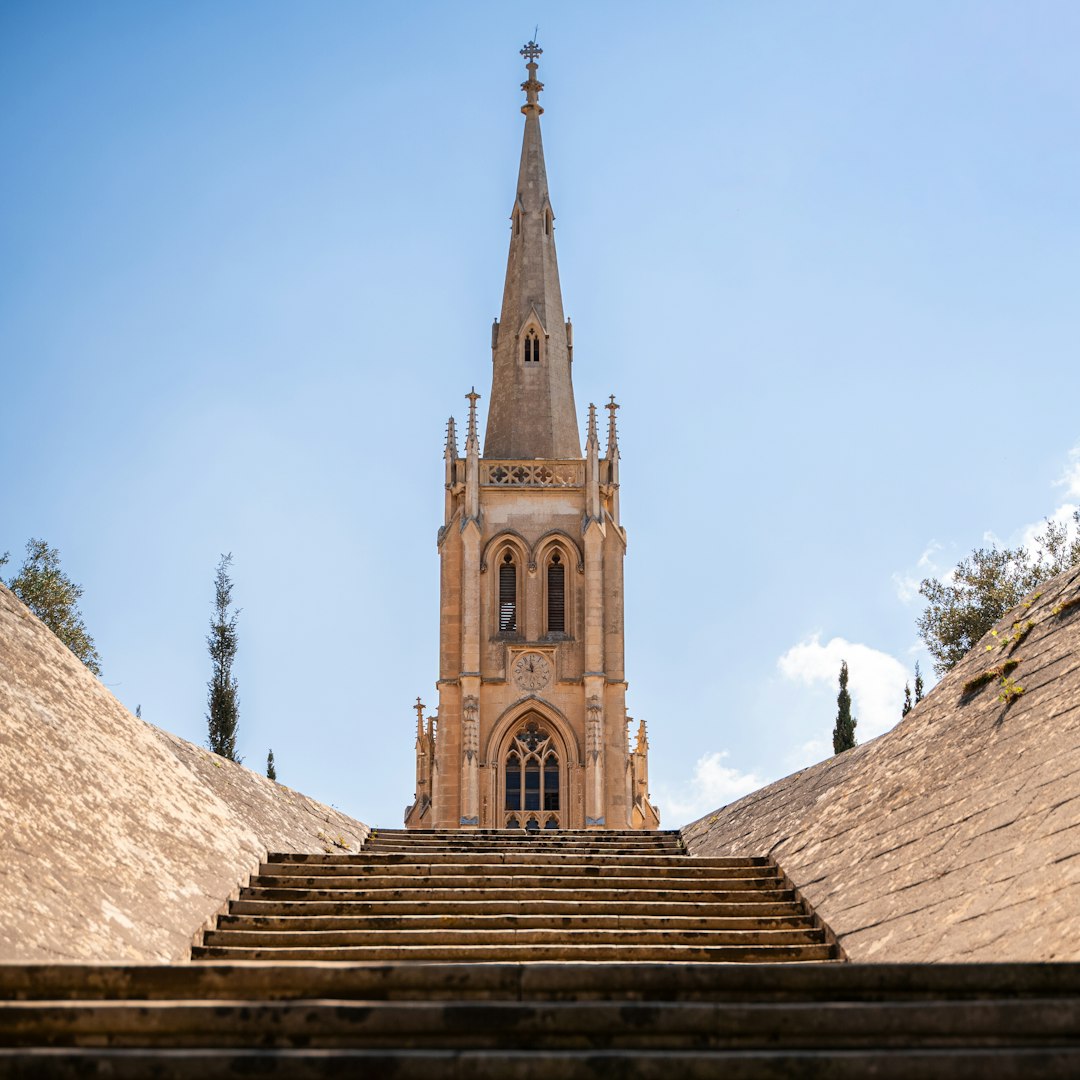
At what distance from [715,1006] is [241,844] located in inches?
256

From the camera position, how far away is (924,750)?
37.1ft

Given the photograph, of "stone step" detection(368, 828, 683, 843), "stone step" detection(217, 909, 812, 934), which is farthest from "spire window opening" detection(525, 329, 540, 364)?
"stone step" detection(217, 909, 812, 934)

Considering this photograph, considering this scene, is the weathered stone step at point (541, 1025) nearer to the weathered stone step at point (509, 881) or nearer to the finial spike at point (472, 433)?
the weathered stone step at point (509, 881)

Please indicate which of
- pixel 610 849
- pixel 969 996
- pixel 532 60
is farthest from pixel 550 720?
pixel 969 996

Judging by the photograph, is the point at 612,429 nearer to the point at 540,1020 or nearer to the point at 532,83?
the point at 532,83

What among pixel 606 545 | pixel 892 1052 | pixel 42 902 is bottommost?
pixel 892 1052

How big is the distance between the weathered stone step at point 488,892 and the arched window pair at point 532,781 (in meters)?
32.3

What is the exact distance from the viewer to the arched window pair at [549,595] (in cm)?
4484

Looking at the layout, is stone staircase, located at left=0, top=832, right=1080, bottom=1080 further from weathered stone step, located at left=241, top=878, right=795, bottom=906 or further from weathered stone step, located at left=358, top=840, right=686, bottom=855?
weathered stone step, located at left=358, top=840, right=686, bottom=855

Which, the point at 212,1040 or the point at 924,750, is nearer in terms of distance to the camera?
the point at 212,1040

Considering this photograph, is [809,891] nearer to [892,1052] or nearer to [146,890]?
[146,890]

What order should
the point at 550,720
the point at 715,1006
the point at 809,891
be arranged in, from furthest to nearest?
the point at 550,720 → the point at 809,891 → the point at 715,1006

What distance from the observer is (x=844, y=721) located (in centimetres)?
4144

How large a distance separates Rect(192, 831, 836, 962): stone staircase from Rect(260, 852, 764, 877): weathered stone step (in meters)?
0.01
